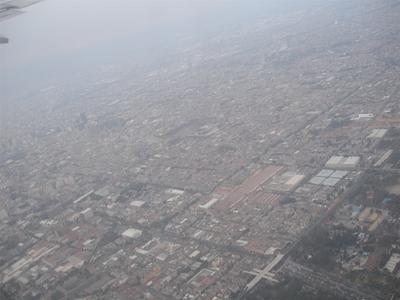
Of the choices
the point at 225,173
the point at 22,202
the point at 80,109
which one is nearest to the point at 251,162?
the point at 225,173

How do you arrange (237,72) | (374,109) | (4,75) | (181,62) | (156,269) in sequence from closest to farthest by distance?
(156,269)
(374,109)
(237,72)
(181,62)
(4,75)

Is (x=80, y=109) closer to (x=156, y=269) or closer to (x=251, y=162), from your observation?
(x=251, y=162)

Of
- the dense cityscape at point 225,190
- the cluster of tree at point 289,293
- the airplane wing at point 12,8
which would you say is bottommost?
the dense cityscape at point 225,190

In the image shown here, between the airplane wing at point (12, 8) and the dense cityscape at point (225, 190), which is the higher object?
the airplane wing at point (12, 8)

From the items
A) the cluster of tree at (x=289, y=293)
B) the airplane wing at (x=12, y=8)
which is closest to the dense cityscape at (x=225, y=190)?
the cluster of tree at (x=289, y=293)

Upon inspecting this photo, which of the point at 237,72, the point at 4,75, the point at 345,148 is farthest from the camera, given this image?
the point at 4,75

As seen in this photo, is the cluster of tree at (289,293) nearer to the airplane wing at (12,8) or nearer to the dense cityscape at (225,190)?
the dense cityscape at (225,190)

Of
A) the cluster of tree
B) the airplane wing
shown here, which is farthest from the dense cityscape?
the airplane wing

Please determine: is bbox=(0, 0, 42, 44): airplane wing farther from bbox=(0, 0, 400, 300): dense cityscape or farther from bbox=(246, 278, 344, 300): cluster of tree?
bbox=(246, 278, 344, 300): cluster of tree

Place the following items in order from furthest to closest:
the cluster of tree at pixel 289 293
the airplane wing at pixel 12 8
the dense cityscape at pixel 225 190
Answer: the dense cityscape at pixel 225 190
the cluster of tree at pixel 289 293
the airplane wing at pixel 12 8

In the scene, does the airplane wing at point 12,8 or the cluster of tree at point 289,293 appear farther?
the cluster of tree at point 289,293
